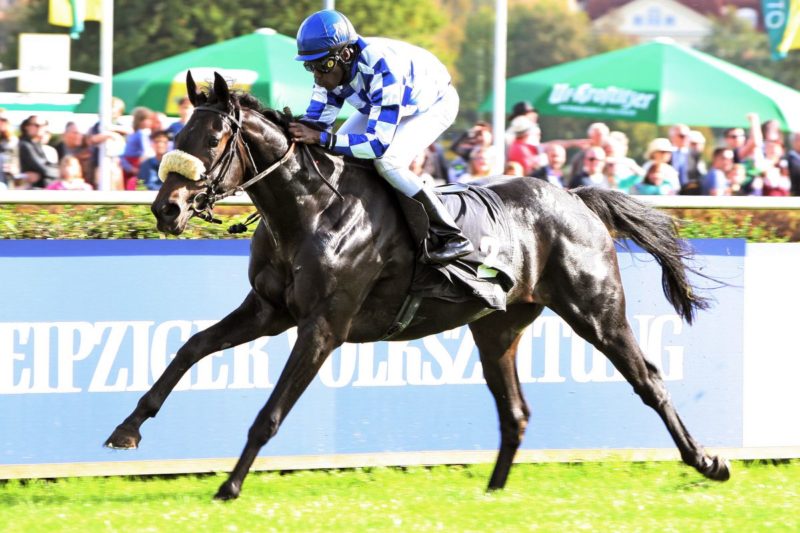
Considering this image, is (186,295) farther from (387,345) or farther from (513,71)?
(513,71)

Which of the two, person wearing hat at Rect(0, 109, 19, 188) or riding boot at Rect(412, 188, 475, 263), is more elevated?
person wearing hat at Rect(0, 109, 19, 188)

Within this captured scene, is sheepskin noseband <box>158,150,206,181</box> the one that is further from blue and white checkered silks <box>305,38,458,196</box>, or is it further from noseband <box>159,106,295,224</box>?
blue and white checkered silks <box>305,38,458,196</box>

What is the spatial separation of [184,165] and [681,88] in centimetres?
1008

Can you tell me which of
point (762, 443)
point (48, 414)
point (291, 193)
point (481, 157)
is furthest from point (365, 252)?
point (481, 157)

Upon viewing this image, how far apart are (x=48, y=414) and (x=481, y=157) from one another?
14.0 feet

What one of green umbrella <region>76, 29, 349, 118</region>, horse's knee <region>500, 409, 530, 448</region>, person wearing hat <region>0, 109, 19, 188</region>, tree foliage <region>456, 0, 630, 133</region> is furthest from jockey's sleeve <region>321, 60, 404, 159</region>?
tree foliage <region>456, 0, 630, 133</region>

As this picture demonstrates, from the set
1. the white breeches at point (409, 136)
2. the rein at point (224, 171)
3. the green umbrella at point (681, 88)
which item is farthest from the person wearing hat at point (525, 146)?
the rein at point (224, 171)

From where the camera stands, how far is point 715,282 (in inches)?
286

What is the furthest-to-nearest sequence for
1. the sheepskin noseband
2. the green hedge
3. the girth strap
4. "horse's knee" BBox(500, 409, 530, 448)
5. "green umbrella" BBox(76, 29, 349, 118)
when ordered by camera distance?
"green umbrella" BBox(76, 29, 349, 118) < the green hedge < "horse's knee" BBox(500, 409, 530, 448) < the girth strap < the sheepskin noseband

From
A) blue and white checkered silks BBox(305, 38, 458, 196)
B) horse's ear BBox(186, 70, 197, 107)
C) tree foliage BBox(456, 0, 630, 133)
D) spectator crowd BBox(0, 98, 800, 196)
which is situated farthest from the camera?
tree foliage BBox(456, 0, 630, 133)

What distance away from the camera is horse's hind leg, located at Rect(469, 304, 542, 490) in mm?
6516

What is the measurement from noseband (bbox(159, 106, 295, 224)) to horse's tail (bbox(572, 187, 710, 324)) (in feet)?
6.35

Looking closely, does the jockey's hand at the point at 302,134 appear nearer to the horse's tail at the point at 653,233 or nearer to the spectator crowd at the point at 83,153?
the horse's tail at the point at 653,233

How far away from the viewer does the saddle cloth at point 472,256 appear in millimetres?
6004
